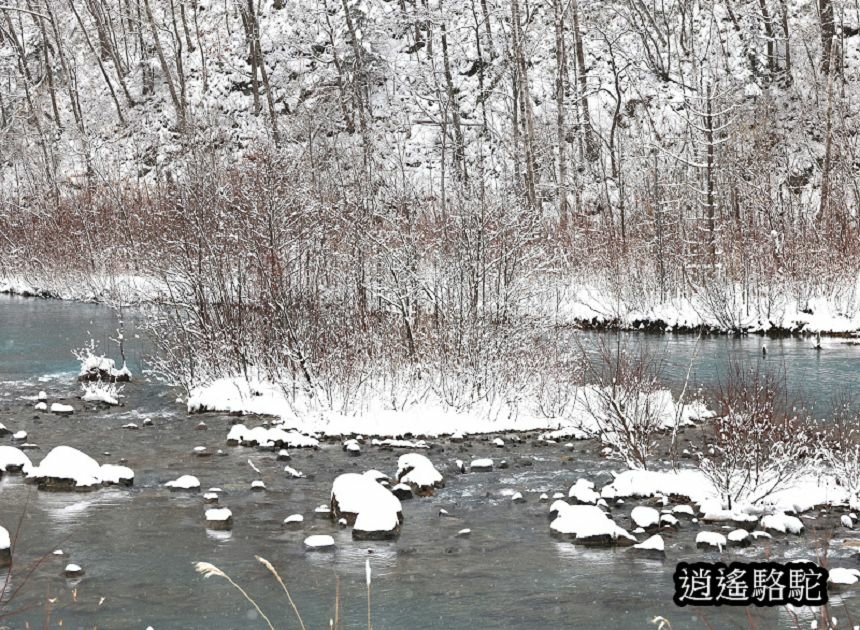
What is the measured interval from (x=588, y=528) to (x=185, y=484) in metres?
4.66

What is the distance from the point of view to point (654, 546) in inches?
338

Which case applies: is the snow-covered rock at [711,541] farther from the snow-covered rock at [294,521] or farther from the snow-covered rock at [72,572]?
the snow-covered rock at [72,572]

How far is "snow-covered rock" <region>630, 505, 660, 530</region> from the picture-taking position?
921 centimetres

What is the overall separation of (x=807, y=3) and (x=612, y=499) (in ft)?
111

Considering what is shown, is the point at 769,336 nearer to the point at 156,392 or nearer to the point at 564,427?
the point at 564,427

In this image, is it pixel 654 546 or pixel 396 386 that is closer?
pixel 654 546

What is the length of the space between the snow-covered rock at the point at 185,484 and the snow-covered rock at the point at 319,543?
7.87ft

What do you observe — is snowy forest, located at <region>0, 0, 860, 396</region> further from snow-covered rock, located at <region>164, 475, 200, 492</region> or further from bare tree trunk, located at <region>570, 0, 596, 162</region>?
snow-covered rock, located at <region>164, 475, 200, 492</region>

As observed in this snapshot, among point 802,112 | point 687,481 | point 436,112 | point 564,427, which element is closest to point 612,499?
point 687,481

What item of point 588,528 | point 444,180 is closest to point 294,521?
point 588,528

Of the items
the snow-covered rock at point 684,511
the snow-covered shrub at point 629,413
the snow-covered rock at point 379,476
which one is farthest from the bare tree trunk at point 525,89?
the snow-covered rock at point 684,511

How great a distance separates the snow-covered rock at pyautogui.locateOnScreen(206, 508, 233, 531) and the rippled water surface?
11 centimetres

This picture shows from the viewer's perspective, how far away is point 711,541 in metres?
8.60

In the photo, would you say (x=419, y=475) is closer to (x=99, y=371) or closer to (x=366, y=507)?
(x=366, y=507)
